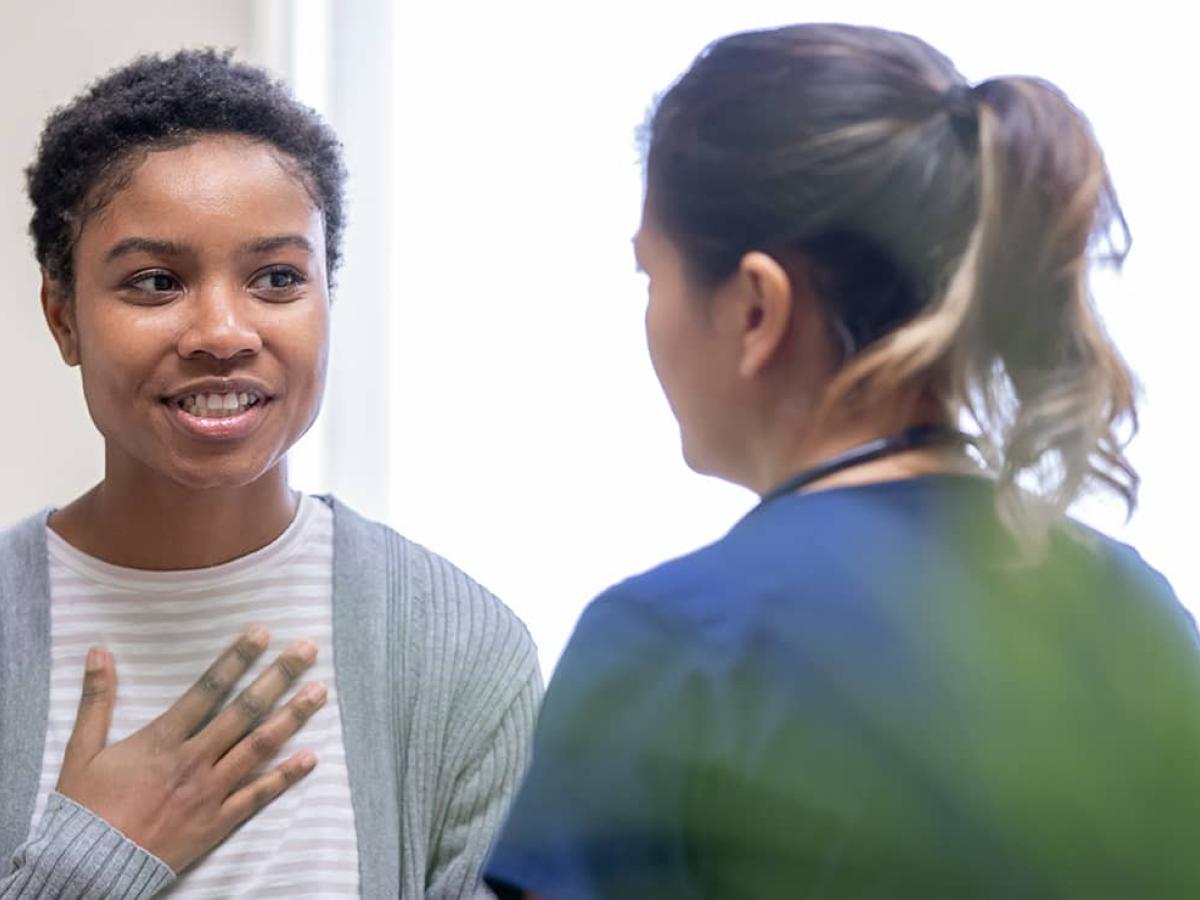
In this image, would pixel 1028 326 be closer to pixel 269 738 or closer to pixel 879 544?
pixel 879 544

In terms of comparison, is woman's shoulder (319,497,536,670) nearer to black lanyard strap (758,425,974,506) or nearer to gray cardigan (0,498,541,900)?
gray cardigan (0,498,541,900)

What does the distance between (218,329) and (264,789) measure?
9.7 inches

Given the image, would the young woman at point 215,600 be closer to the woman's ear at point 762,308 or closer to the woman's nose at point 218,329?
the woman's nose at point 218,329

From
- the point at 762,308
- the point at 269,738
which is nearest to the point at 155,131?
the point at 269,738

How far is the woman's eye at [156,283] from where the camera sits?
2.69ft

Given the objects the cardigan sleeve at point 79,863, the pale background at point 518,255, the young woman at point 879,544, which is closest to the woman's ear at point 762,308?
the young woman at point 879,544

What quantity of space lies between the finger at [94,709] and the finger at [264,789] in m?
0.08

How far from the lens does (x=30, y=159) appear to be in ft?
4.20

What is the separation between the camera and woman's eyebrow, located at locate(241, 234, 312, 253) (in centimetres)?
82

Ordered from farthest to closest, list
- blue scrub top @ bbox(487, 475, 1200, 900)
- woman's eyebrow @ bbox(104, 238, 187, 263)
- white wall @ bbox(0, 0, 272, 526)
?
1. white wall @ bbox(0, 0, 272, 526)
2. woman's eyebrow @ bbox(104, 238, 187, 263)
3. blue scrub top @ bbox(487, 475, 1200, 900)

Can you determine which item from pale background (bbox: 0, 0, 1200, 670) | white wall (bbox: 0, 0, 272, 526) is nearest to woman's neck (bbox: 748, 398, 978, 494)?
pale background (bbox: 0, 0, 1200, 670)

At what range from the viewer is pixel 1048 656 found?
53 cm

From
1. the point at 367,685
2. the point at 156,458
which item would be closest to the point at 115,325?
the point at 156,458

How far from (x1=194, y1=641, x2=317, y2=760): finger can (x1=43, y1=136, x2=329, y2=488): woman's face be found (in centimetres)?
10
